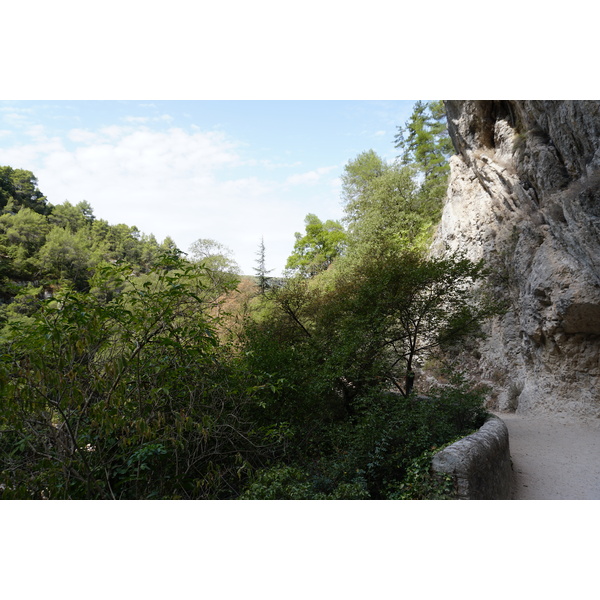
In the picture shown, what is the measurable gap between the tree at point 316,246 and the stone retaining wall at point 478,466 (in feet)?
60.1

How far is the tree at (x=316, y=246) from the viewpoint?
23562 millimetres

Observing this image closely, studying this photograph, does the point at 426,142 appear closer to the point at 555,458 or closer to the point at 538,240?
the point at 538,240

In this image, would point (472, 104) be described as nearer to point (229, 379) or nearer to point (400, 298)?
point (400, 298)

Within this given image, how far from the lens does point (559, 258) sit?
8.29 m

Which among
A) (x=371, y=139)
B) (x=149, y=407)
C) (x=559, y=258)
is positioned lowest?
(x=149, y=407)

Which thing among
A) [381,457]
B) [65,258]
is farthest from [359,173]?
[381,457]

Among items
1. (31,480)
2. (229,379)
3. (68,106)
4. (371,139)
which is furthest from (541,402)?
(371,139)

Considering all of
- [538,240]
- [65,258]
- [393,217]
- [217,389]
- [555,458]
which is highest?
[393,217]

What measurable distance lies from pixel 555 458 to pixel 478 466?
3216 millimetres

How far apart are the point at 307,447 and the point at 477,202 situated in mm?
9967

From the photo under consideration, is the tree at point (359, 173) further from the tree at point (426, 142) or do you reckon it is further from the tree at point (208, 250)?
the tree at point (208, 250)

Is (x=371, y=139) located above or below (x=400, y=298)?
above

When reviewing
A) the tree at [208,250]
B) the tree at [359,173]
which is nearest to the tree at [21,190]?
the tree at [208,250]

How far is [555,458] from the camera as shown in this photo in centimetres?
580
